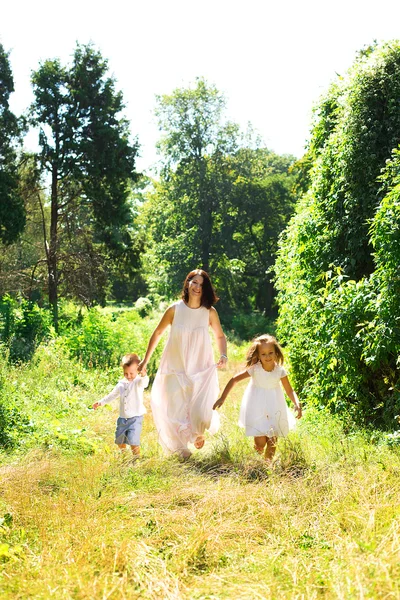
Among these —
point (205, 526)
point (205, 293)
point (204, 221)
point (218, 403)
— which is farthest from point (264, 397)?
point (204, 221)

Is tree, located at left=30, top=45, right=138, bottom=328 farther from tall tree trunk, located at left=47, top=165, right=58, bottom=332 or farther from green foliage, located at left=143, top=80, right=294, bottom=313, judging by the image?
green foliage, located at left=143, top=80, right=294, bottom=313

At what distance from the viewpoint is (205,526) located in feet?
14.7

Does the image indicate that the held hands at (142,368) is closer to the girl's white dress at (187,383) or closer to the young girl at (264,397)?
the girl's white dress at (187,383)

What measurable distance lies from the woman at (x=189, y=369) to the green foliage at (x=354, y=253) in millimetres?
1404

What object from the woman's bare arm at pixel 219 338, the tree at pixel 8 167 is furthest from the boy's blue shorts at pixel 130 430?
the tree at pixel 8 167

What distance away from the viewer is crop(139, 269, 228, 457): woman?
719cm

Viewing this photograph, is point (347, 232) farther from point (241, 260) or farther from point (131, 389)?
point (241, 260)

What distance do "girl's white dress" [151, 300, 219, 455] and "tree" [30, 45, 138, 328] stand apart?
18.3m

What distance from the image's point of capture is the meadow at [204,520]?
11.8ft

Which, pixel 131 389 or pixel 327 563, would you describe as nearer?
pixel 327 563

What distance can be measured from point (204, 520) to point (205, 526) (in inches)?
6.3

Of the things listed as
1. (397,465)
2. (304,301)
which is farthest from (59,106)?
(397,465)

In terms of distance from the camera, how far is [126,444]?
721 cm

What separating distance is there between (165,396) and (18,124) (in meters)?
20.6
